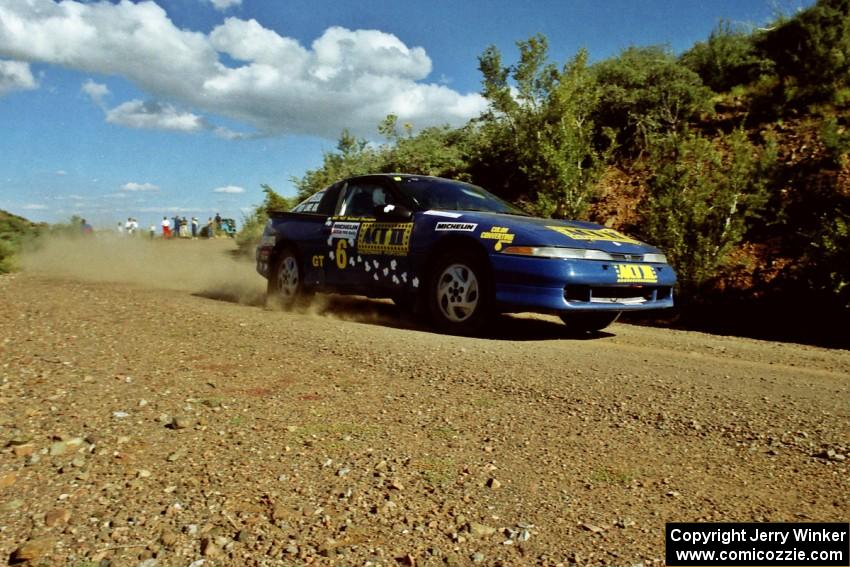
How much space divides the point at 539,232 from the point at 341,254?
2.49 metres

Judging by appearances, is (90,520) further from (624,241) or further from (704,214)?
(704,214)

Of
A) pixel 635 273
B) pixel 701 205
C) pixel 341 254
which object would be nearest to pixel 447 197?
pixel 341 254

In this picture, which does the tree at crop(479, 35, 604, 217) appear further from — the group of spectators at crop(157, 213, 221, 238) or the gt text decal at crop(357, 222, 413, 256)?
the group of spectators at crop(157, 213, 221, 238)

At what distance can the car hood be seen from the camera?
5.68 metres

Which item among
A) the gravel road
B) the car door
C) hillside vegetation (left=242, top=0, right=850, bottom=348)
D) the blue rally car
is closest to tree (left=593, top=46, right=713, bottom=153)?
hillside vegetation (left=242, top=0, right=850, bottom=348)

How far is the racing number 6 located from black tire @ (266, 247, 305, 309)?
2.33ft

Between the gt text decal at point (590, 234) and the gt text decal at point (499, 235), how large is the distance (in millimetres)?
451

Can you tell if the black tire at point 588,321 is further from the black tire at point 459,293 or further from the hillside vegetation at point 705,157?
the hillside vegetation at point 705,157

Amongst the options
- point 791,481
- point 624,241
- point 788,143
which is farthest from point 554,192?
point 791,481

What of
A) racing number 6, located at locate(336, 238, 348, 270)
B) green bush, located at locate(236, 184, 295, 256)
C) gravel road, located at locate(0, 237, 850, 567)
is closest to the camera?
gravel road, located at locate(0, 237, 850, 567)

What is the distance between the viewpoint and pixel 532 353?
5023mm

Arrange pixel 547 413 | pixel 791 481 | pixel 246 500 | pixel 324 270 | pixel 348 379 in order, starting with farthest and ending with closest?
pixel 324 270, pixel 348 379, pixel 547 413, pixel 791 481, pixel 246 500

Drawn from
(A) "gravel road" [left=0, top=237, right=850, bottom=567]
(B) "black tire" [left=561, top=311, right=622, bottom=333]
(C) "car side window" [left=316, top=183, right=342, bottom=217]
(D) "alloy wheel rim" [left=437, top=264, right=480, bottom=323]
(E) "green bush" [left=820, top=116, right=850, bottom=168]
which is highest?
(E) "green bush" [left=820, top=116, right=850, bottom=168]

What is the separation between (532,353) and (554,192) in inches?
227
